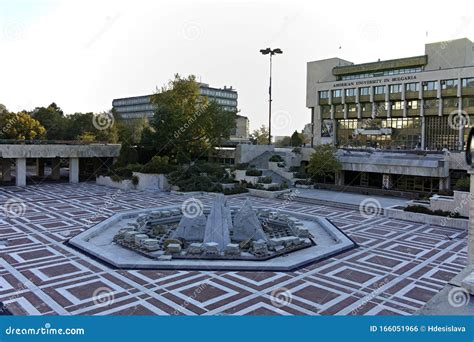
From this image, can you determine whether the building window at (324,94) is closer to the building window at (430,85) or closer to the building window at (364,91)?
the building window at (364,91)

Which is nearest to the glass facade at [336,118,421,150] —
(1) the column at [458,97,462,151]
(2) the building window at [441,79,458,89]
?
(1) the column at [458,97,462,151]

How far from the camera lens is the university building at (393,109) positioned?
110 feet

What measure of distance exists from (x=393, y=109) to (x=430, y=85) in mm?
5142

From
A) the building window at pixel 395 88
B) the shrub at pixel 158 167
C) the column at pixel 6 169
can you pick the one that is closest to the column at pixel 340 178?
the shrub at pixel 158 167

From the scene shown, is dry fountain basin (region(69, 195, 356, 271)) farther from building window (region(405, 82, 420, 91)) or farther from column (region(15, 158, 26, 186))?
building window (region(405, 82, 420, 91))

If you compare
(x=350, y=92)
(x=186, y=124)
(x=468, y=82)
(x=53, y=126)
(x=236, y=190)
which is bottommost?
(x=236, y=190)

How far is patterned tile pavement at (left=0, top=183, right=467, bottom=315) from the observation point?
31.8 ft

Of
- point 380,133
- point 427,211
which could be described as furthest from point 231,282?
point 380,133

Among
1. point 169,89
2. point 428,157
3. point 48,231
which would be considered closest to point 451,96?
point 428,157

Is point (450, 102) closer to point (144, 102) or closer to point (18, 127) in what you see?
point (18, 127)

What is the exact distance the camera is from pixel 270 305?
980 centimetres

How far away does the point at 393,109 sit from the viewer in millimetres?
49438

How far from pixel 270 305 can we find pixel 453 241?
10.4 m

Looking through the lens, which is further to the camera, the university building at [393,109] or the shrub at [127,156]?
the shrub at [127,156]
